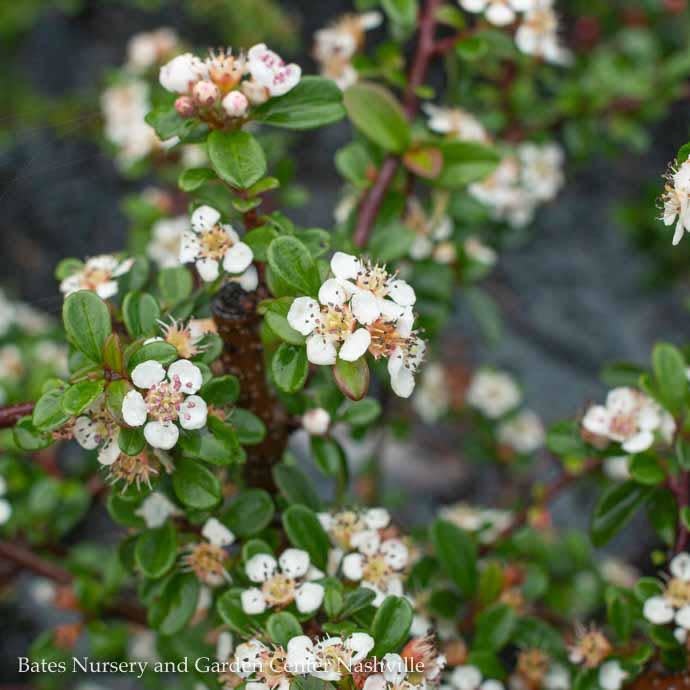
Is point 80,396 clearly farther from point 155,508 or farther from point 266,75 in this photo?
point 266,75

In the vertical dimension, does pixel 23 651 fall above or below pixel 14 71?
below

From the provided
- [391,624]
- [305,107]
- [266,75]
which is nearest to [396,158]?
[305,107]

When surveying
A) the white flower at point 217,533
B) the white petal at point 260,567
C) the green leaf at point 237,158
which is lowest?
the white flower at point 217,533

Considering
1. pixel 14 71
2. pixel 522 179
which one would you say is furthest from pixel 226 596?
pixel 14 71

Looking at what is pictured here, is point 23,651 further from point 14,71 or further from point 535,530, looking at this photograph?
point 14,71

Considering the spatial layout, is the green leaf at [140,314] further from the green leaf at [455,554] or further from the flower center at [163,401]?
the green leaf at [455,554]

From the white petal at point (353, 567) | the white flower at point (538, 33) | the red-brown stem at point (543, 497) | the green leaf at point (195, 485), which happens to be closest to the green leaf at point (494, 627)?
the red-brown stem at point (543, 497)
